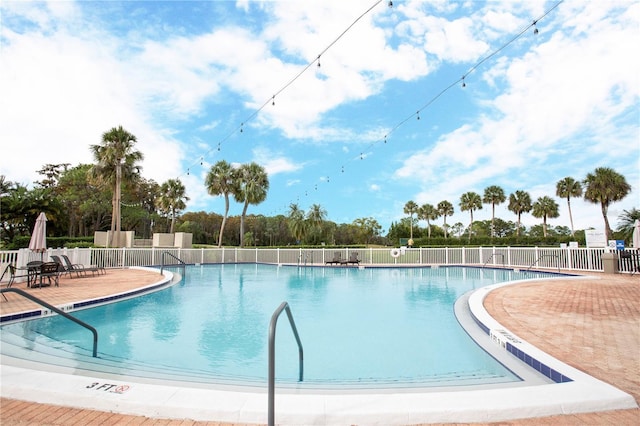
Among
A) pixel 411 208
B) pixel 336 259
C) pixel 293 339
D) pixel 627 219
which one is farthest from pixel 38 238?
pixel 411 208

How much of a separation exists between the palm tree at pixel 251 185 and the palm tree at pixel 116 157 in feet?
28.5

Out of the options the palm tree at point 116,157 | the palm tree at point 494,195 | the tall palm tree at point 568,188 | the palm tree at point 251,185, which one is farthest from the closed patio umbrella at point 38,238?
the tall palm tree at point 568,188

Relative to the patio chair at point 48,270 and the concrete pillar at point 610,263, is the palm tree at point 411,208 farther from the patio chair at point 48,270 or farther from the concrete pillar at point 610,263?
the patio chair at point 48,270

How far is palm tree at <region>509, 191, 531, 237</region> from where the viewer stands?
39.7 metres

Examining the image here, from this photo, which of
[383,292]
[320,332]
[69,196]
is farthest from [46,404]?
[69,196]

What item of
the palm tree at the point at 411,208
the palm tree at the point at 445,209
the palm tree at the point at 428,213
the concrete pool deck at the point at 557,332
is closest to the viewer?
the concrete pool deck at the point at 557,332

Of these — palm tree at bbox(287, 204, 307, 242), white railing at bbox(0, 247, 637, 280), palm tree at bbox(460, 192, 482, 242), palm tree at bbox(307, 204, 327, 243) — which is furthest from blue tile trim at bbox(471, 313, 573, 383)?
palm tree at bbox(460, 192, 482, 242)

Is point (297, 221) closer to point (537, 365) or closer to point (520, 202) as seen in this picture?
point (520, 202)

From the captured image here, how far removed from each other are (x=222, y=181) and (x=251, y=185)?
2.38 m

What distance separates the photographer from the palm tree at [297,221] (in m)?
37.4

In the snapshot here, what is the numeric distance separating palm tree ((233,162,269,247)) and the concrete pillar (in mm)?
22934

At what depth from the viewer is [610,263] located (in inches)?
483

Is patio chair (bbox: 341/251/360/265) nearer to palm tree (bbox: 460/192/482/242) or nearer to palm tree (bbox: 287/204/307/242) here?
palm tree (bbox: 287/204/307/242)

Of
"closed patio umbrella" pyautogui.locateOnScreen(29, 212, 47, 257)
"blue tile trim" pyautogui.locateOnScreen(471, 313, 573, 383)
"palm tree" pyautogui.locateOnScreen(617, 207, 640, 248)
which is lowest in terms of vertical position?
"blue tile trim" pyautogui.locateOnScreen(471, 313, 573, 383)
